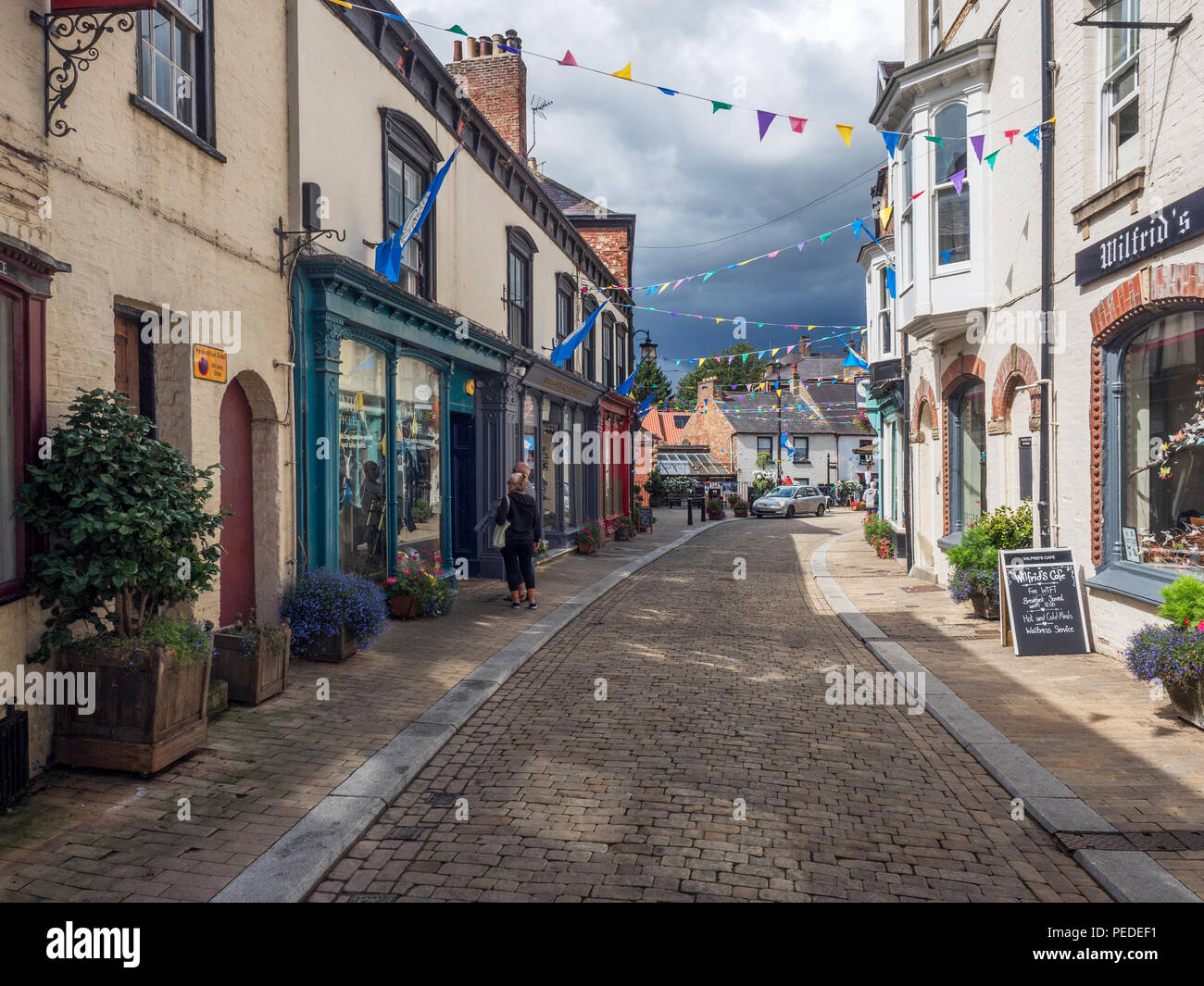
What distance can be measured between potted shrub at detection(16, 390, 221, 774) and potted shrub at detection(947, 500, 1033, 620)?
8979mm

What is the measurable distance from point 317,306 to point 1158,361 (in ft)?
26.7

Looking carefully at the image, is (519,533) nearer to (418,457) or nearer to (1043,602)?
(418,457)

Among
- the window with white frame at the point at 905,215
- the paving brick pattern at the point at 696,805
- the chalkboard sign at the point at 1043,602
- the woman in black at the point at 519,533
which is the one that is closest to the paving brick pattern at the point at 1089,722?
the chalkboard sign at the point at 1043,602

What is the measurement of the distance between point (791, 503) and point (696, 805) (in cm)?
3586

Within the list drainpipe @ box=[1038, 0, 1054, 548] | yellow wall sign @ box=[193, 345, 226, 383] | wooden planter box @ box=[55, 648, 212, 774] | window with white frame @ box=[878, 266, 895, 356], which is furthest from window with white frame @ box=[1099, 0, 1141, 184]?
window with white frame @ box=[878, 266, 895, 356]

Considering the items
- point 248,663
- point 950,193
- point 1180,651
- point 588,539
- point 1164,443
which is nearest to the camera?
point 1180,651

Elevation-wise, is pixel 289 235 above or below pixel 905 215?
below

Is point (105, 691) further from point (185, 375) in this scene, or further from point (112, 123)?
point (112, 123)

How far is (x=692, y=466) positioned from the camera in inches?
2087

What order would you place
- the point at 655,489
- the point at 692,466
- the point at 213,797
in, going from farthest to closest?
the point at 692,466 → the point at 655,489 → the point at 213,797

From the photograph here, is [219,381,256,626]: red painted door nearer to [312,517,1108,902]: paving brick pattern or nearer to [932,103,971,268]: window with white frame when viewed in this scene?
[312,517,1108,902]: paving brick pattern

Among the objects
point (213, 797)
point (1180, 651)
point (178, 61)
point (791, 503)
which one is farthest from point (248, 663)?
point (791, 503)
